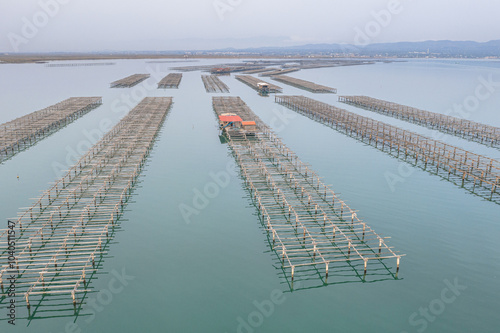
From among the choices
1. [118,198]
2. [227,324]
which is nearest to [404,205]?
[227,324]

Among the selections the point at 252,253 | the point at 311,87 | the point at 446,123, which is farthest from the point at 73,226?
the point at 311,87

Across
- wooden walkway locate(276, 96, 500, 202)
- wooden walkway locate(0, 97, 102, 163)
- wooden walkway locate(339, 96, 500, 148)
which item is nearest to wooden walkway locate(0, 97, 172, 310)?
wooden walkway locate(0, 97, 102, 163)

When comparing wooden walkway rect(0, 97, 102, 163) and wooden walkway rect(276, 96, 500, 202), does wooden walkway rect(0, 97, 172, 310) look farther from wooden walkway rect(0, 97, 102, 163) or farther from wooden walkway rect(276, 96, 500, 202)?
wooden walkway rect(276, 96, 500, 202)

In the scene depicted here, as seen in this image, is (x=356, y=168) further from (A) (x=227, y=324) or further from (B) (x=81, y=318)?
(B) (x=81, y=318)

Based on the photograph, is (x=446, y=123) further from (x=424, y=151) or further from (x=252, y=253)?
(x=252, y=253)

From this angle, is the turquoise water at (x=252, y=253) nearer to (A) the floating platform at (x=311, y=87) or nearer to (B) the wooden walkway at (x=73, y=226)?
(B) the wooden walkway at (x=73, y=226)

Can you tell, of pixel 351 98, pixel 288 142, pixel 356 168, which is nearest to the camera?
pixel 356 168
